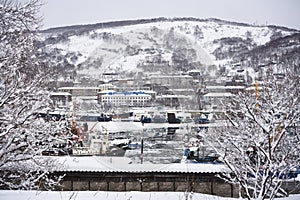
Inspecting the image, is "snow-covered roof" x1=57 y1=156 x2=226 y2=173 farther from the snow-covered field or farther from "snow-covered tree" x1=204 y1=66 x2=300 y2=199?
the snow-covered field

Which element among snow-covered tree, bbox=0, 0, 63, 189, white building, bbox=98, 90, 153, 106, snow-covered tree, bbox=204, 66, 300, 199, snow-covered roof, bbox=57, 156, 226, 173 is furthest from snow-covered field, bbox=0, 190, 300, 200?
white building, bbox=98, 90, 153, 106

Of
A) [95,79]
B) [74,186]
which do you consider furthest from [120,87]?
[74,186]

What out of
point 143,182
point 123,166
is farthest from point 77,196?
point 123,166

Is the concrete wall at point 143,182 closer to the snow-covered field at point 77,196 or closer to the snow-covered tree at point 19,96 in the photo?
the snow-covered tree at point 19,96

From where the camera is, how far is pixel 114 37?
7367mm

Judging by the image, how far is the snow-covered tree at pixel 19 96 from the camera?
141 inches

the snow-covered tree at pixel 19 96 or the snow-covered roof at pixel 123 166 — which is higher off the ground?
the snow-covered tree at pixel 19 96

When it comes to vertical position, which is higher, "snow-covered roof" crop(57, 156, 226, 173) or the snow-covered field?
the snow-covered field

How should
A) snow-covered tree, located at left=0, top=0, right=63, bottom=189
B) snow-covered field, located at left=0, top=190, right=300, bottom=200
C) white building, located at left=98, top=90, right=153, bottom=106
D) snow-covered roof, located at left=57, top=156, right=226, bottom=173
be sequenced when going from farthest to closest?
white building, located at left=98, top=90, right=153, bottom=106 < snow-covered roof, located at left=57, top=156, right=226, bottom=173 < snow-covered field, located at left=0, top=190, right=300, bottom=200 < snow-covered tree, located at left=0, top=0, right=63, bottom=189

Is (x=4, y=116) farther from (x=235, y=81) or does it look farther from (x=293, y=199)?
(x=235, y=81)

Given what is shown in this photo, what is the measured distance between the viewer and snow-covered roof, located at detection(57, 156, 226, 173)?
749 cm

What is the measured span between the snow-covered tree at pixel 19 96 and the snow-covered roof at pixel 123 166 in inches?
81.4

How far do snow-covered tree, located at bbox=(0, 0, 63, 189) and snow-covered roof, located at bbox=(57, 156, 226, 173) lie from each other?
2067 mm

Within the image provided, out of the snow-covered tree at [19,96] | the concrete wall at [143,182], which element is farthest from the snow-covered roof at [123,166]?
the snow-covered tree at [19,96]
